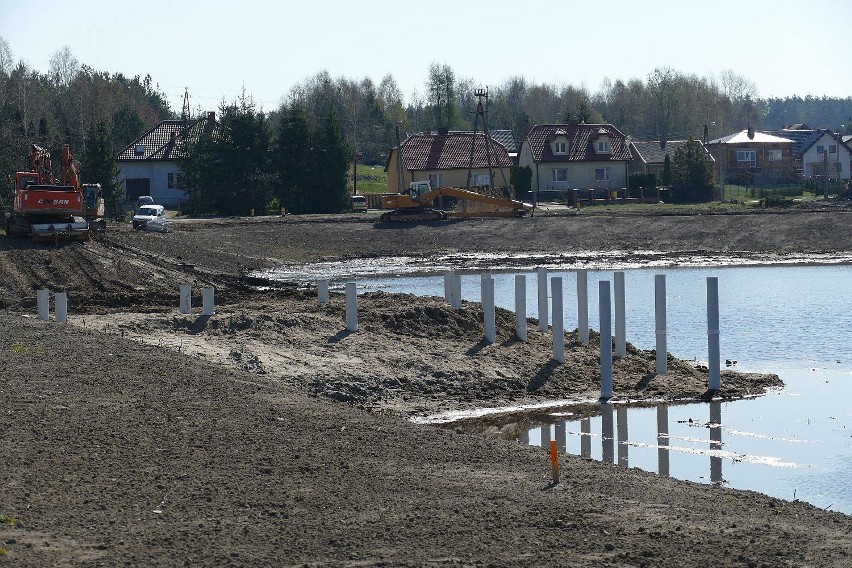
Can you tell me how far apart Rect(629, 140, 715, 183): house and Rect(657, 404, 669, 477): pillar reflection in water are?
7991 centimetres

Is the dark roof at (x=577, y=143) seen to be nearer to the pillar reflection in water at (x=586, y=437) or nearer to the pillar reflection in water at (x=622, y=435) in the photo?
the pillar reflection in water at (x=622, y=435)

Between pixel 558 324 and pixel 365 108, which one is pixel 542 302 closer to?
pixel 558 324

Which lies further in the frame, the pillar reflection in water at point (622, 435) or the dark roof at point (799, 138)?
the dark roof at point (799, 138)

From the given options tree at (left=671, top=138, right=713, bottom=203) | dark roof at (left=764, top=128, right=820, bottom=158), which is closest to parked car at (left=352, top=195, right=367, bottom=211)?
tree at (left=671, top=138, right=713, bottom=203)

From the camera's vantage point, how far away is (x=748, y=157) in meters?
117

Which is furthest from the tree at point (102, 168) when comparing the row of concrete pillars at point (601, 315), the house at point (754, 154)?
the house at point (754, 154)

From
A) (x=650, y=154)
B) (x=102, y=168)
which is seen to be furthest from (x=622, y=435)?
(x=650, y=154)

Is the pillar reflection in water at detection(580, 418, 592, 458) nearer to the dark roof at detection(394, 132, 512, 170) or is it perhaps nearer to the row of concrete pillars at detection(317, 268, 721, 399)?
the row of concrete pillars at detection(317, 268, 721, 399)

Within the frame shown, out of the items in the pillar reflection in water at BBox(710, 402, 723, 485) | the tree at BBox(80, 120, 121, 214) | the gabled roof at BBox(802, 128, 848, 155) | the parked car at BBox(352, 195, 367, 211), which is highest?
the gabled roof at BBox(802, 128, 848, 155)

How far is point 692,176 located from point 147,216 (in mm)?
37194

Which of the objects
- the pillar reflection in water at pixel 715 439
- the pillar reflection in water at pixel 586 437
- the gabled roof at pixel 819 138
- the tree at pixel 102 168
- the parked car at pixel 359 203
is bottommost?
the pillar reflection in water at pixel 715 439

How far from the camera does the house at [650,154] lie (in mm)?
100562

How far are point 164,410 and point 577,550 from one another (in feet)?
21.4

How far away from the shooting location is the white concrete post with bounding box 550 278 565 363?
2205cm
